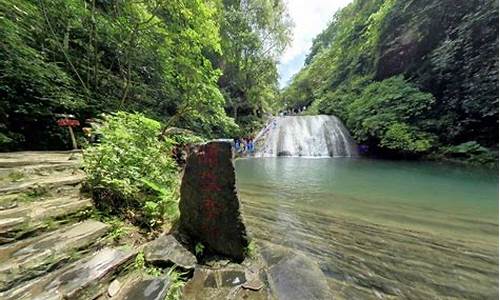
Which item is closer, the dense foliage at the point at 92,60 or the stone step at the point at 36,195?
the stone step at the point at 36,195

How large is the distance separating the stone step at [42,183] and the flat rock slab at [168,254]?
1.17 meters

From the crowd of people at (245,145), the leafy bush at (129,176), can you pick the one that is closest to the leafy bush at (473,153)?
the crowd of people at (245,145)

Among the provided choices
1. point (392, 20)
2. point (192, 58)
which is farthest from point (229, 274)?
point (392, 20)

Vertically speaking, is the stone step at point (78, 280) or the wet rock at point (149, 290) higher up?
the stone step at point (78, 280)

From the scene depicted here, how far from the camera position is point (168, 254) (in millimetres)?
2051

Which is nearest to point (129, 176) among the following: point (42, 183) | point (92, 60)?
point (42, 183)

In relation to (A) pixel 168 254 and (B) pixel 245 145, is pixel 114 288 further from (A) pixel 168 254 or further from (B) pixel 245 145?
(B) pixel 245 145

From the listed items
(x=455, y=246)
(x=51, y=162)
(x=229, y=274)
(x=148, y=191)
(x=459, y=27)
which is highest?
(x=459, y=27)

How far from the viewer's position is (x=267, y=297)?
179 cm

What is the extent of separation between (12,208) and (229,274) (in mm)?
1832

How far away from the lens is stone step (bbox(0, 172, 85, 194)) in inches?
83.9

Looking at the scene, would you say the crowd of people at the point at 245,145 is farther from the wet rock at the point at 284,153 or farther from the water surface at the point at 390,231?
the water surface at the point at 390,231

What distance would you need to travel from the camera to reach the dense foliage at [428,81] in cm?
897

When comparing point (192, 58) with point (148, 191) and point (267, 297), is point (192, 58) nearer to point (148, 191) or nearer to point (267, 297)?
point (148, 191)
